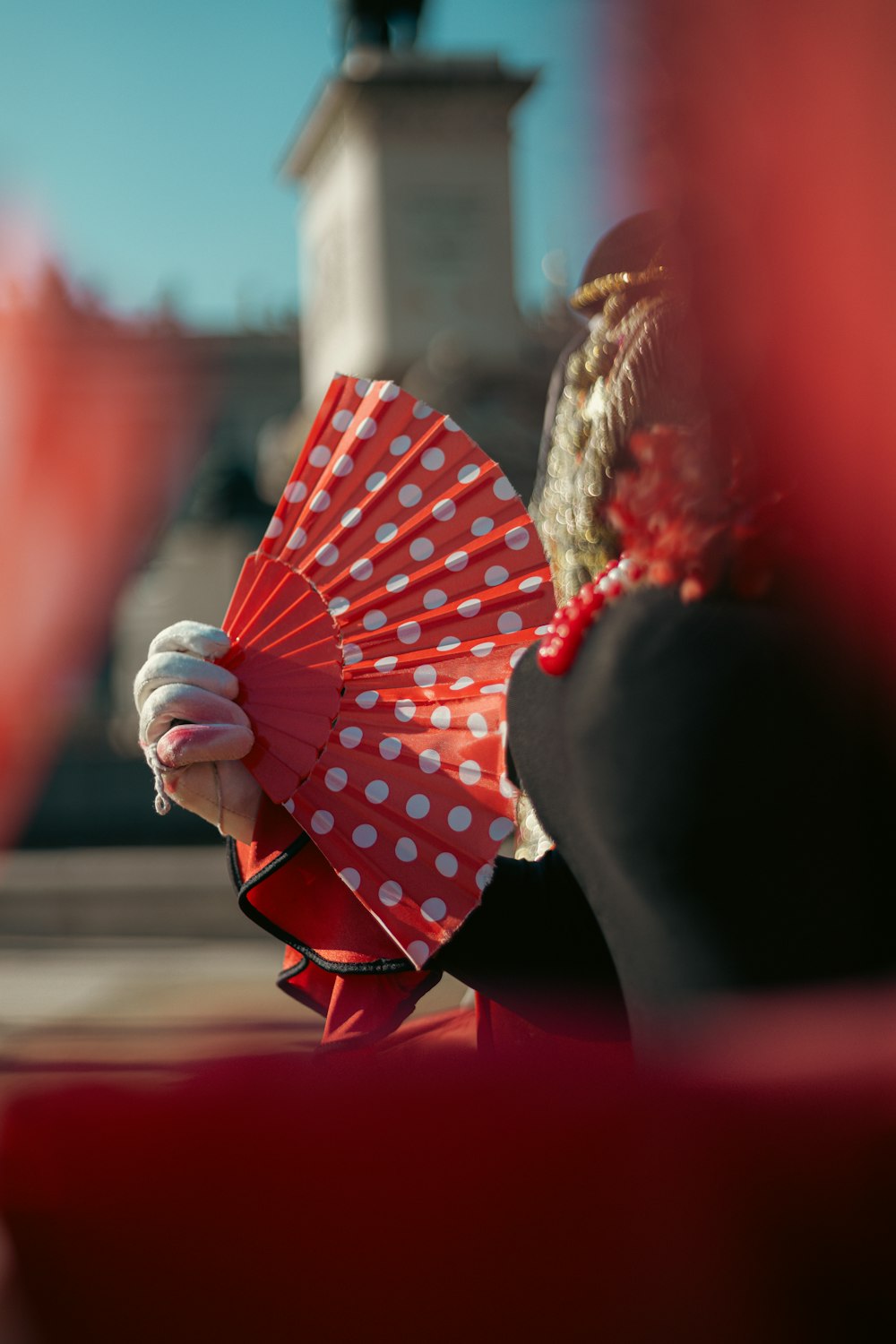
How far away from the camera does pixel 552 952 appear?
128cm

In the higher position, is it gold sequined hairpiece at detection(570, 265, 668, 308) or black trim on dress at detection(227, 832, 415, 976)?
gold sequined hairpiece at detection(570, 265, 668, 308)

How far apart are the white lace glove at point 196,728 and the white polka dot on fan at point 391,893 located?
0.18 m

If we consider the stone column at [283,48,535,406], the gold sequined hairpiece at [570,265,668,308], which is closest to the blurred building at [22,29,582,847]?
the stone column at [283,48,535,406]

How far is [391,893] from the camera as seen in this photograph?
1329 millimetres

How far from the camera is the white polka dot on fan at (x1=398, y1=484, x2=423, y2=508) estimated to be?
1562 millimetres

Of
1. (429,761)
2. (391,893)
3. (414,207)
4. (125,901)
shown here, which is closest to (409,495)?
(429,761)

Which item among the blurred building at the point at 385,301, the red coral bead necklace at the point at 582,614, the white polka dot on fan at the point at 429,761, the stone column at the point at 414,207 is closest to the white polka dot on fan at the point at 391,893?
the white polka dot on fan at the point at 429,761

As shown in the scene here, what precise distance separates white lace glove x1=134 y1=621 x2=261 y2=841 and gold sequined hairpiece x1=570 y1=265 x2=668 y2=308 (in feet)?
1.60

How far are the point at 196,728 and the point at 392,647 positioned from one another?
253 millimetres

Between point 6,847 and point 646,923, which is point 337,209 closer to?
point 6,847

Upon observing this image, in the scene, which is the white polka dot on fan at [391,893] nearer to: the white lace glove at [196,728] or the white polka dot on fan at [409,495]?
the white lace glove at [196,728]

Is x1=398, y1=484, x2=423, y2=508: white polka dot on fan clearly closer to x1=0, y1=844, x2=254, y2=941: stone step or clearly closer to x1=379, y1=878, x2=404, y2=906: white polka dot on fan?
x1=379, y1=878, x2=404, y2=906: white polka dot on fan

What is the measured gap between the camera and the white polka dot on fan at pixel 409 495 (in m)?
1.56

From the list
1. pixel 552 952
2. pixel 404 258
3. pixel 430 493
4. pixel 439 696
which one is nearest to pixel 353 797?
pixel 439 696
